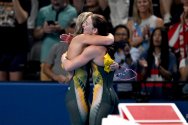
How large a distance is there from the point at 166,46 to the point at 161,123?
11.8ft

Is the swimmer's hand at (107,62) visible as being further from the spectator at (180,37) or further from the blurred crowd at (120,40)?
the spectator at (180,37)

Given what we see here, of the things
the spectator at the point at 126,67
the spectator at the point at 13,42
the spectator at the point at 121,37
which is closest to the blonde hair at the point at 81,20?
the spectator at the point at 126,67

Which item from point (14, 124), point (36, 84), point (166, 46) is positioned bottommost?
point (14, 124)

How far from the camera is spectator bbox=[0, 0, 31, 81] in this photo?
8.55m

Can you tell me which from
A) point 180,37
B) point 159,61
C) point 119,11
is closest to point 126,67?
point 159,61

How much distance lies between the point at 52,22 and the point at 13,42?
2.13 ft

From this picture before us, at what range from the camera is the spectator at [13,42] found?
8.55 metres

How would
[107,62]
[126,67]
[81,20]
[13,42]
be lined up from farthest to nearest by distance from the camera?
[13,42], [126,67], [81,20], [107,62]

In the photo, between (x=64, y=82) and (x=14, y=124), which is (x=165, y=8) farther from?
(x=14, y=124)

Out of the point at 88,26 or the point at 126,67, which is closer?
the point at 88,26

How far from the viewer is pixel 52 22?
28.1 ft

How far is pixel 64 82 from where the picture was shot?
26.6 feet

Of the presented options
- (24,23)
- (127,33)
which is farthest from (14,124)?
(127,33)

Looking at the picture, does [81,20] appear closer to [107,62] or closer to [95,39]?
[95,39]
